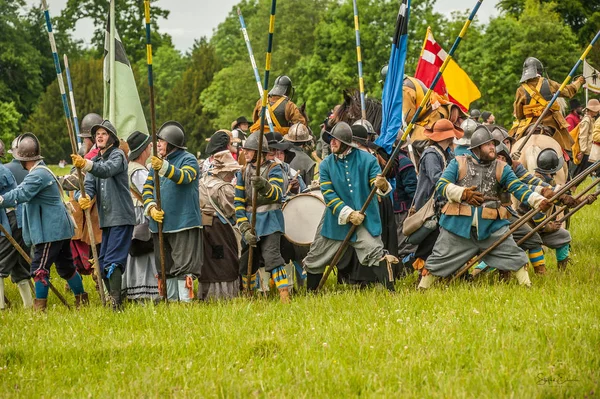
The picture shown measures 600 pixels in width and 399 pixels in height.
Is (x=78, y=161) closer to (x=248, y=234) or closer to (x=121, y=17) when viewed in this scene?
(x=248, y=234)

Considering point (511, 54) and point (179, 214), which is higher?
point (511, 54)

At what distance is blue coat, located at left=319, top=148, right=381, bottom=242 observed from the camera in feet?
32.1

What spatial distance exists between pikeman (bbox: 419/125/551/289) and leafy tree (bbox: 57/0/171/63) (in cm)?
5713

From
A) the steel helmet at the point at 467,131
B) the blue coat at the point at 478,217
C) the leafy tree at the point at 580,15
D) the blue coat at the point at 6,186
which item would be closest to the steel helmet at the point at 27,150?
the blue coat at the point at 6,186

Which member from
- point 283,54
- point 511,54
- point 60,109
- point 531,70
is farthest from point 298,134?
point 60,109

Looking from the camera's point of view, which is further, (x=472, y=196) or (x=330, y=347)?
(x=472, y=196)

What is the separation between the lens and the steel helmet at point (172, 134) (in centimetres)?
1002

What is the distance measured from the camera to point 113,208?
398 inches

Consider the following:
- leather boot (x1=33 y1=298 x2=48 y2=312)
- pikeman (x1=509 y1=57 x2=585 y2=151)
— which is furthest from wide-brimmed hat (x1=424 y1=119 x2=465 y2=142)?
leather boot (x1=33 y1=298 x2=48 y2=312)

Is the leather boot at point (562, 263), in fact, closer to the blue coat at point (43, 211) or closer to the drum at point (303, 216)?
the drum at point (303, 216)

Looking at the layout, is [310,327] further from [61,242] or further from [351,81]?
[351,81]

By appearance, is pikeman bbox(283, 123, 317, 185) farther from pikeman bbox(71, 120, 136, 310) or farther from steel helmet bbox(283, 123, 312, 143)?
pikeman bbox(71, 120, 136, 310)

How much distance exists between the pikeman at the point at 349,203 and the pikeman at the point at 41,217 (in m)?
2.91

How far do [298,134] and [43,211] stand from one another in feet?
14.0
